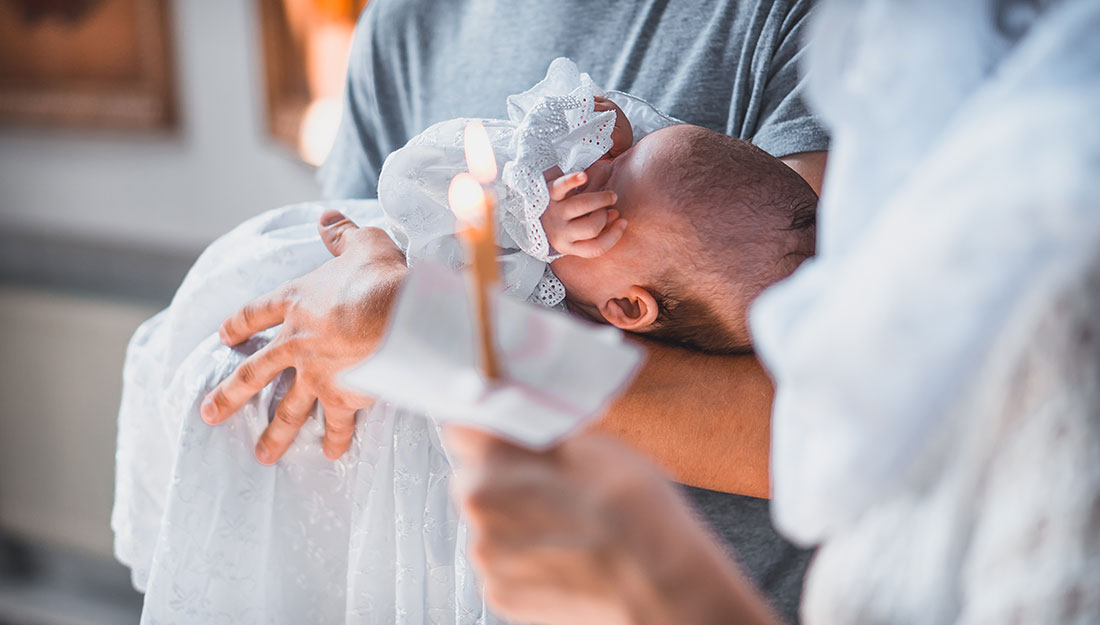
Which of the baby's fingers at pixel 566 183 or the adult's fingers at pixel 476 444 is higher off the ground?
the adult's fingers at pixel 476 444

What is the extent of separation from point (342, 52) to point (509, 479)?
6.80 ft

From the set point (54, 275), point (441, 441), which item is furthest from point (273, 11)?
point (441, 441)

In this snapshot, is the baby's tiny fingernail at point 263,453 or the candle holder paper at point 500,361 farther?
the baby's tiny fingernail at point 263,453

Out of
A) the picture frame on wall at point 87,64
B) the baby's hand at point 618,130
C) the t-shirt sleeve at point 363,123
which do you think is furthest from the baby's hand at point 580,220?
the picture frame on wall at point 87,64

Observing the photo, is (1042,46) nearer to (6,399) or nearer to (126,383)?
(126,383)

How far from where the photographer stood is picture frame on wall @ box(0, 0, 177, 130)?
105 inches

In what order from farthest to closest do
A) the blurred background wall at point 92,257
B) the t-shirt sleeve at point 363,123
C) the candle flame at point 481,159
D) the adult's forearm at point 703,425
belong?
the blurred background wall at point 92,257 → the t-shirt sleeve at point 363,123 → the adult's forearm at point 703,425 → the candle flame at point 481,159

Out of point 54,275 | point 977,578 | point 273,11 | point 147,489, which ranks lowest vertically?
point 54,275

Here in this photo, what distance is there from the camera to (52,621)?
2.89 metres

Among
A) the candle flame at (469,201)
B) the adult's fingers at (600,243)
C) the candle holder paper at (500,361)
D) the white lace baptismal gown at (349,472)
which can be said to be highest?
the candle flame at (469,201)

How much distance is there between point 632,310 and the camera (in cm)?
117

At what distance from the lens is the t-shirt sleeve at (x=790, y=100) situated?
1131mm

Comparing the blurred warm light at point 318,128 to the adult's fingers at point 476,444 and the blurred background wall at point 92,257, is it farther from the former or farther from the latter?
the adult's fingers at point 476,444

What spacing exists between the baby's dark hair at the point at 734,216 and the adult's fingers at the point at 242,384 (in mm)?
467
